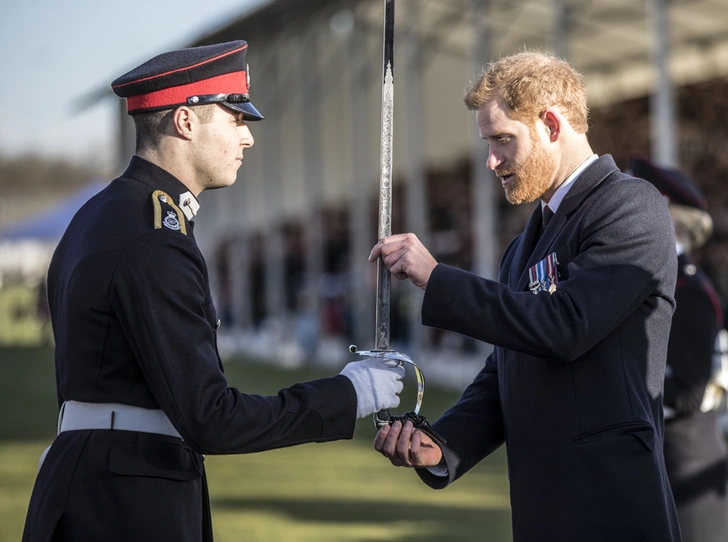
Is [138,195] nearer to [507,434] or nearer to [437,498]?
[507,434]

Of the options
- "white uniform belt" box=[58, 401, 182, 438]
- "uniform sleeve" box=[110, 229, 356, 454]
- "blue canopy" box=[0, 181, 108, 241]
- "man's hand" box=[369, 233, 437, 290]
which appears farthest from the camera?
"blue canopy" box=[0, 181, 108, 241]

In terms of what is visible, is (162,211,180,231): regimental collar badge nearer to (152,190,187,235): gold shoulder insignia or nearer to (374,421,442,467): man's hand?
(152,190,187,235): gold shoulder insignia

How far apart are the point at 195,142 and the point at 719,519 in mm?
2572

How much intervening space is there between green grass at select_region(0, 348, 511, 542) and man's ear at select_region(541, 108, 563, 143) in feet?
12.6

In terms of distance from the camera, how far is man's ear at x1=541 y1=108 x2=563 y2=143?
2979mm

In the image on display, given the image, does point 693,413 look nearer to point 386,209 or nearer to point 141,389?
point 386,209

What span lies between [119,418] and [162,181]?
639mm

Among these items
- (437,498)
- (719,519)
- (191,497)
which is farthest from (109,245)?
(437,498)

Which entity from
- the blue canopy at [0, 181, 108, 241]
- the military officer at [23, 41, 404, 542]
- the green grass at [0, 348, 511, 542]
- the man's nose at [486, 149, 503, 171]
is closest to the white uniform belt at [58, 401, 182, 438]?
the military officer at [23, 41, 404, 542]

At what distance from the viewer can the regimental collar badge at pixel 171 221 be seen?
8.78 feet

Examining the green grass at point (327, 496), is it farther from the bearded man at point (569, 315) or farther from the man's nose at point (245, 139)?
the man's nose at point (245, 139)

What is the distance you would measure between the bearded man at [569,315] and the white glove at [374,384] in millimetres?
174

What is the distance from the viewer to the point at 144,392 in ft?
8.71

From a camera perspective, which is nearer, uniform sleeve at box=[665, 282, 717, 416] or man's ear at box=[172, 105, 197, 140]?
man's ear at box=[172, 105, 197, 140]
